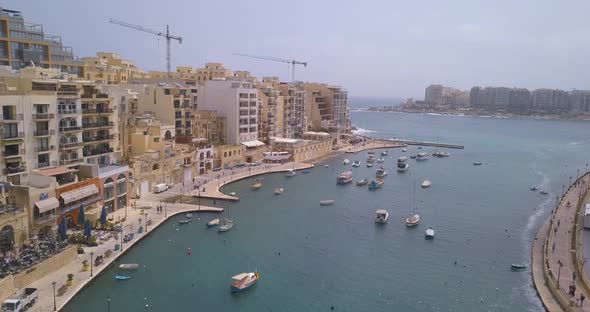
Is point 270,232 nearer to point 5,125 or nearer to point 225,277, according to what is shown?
point 225,277

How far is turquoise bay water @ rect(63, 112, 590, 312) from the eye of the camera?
2564 cm

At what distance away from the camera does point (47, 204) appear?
1155 inches

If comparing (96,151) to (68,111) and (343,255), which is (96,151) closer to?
(68,111)

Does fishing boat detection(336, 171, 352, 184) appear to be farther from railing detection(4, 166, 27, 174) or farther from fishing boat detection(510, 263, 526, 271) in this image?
railing detection(4, 166, 27, 174)

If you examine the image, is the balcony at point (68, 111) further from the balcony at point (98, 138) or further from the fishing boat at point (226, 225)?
the fishing boat at point (226, 225)

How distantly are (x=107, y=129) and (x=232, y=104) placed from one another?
1008 inches

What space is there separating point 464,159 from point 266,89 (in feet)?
108

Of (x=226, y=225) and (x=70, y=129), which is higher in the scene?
(x=70, y=129)

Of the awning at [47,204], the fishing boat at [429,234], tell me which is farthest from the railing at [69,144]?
the fishing boat at [429,234]

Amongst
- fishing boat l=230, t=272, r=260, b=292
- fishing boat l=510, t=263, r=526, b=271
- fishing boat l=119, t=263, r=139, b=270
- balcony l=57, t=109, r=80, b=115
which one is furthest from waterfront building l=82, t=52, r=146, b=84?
fishing boat l=510, t=263, r=526, b=271

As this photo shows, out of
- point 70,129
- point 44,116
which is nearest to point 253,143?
point 70,129

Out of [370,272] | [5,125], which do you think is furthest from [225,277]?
[5,125]

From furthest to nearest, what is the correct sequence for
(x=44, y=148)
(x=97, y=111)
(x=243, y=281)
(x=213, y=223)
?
(x=97, y=111) < (x=213, y=223) < (x=44, y=148) < (x=243, y=281)

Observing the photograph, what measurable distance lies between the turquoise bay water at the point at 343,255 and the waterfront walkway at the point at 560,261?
78cm
